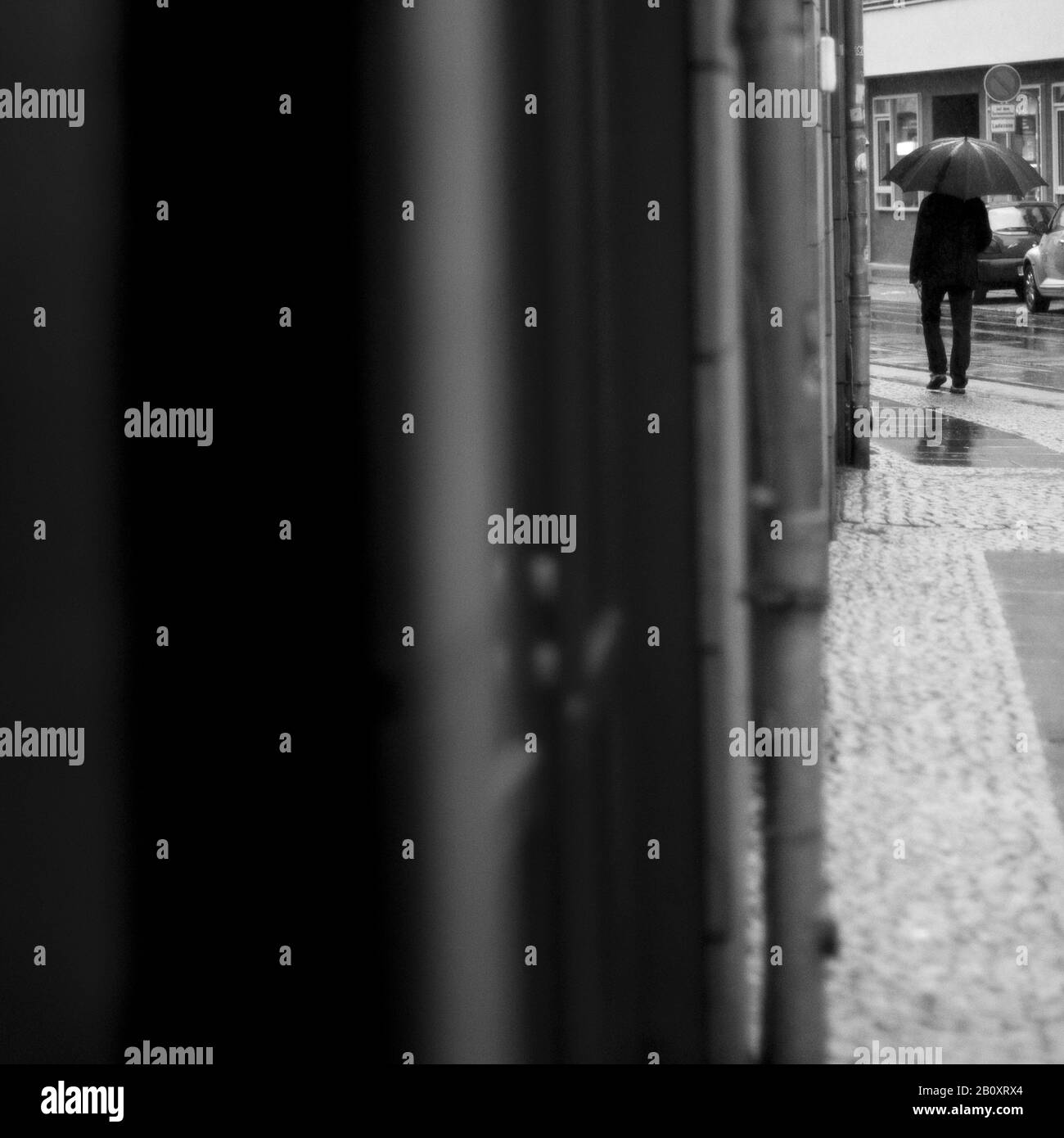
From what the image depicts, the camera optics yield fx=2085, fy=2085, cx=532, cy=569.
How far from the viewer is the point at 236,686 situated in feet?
9.52

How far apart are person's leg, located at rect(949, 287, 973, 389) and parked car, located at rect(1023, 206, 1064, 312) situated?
10154mm

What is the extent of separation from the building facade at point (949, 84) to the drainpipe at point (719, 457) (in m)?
33.0

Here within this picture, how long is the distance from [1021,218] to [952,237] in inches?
542

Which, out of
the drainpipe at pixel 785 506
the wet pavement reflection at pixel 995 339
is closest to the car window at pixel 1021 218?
the wet pavement reflection at pixel 995 339

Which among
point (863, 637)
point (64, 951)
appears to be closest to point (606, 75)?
point (64, 951)

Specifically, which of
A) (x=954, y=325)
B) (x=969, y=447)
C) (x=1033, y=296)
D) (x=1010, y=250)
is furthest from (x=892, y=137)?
(x=969, y=447)

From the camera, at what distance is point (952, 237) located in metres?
14.8

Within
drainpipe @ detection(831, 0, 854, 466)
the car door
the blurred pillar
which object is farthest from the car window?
the blurred pillar

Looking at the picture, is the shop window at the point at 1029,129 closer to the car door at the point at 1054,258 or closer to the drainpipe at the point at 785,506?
the car door at the point at 1054,258

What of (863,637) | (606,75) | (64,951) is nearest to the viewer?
(606,75)

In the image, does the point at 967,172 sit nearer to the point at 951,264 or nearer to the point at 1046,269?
the point at 951,264

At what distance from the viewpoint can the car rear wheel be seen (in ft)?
81.9
